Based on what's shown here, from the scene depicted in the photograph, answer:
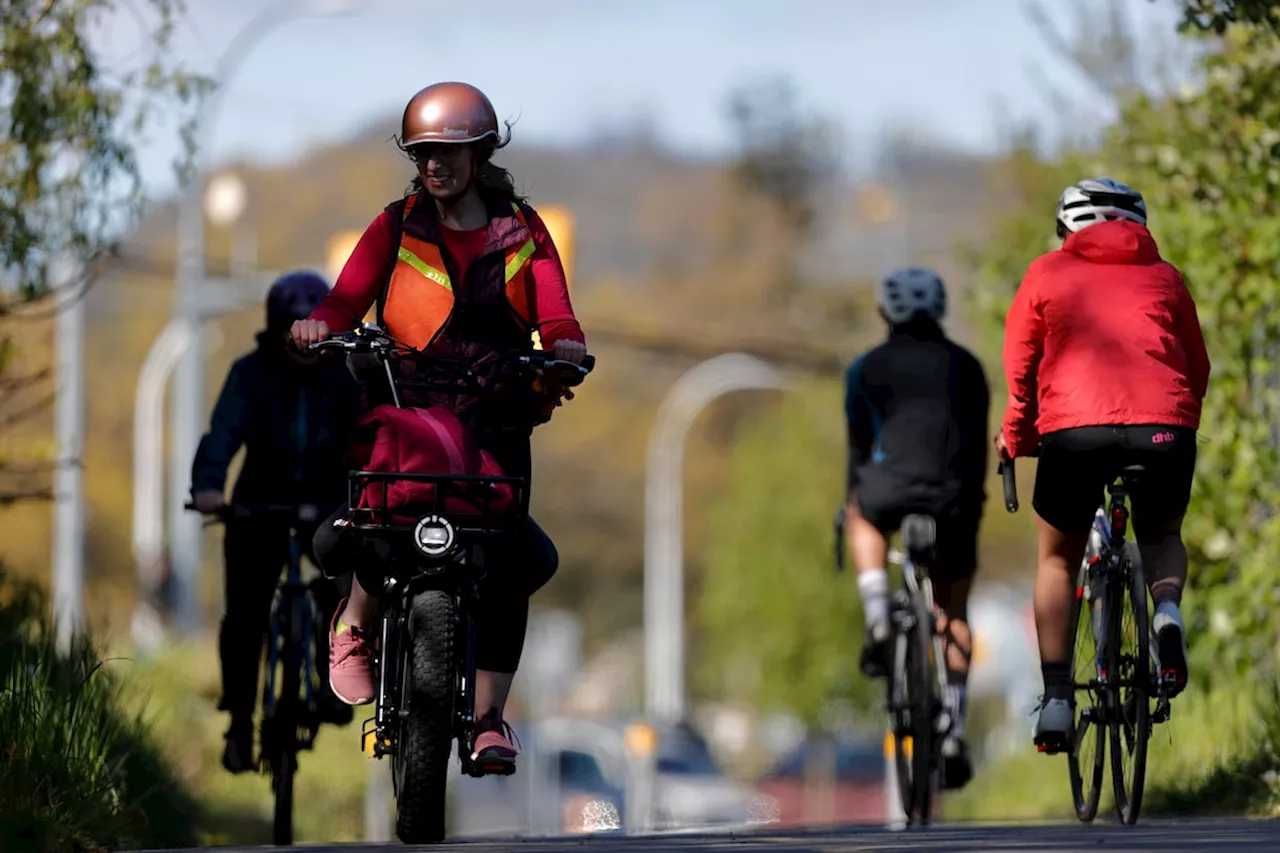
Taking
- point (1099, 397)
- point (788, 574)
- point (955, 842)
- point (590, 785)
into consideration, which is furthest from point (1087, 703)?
point (788, 574)

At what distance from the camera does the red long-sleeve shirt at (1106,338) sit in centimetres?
821

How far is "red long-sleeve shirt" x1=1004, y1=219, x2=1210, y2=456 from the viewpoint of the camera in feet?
26.9

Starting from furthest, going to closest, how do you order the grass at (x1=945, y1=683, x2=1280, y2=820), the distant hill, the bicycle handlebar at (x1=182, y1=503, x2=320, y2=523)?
the distant hill → the bicycle handlebar at (x1=182, y1=503, x2=320, y2=523) → the grass at (x1=945, y1=683, x2=1280, y2=820)

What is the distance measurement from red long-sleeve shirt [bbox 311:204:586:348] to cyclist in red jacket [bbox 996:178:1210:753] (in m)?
1.71

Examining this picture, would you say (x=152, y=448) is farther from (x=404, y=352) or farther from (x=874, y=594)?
(x=404, y=352)

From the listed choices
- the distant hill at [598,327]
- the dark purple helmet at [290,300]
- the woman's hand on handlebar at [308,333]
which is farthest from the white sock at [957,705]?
the distant hill at [598,327]

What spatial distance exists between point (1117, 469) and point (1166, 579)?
422 mm

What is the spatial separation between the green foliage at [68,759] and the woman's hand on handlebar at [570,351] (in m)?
1.81

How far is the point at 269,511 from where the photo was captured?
9844mm

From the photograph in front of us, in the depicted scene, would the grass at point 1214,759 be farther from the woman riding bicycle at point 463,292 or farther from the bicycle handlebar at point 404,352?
the bicycle handlebar at point 404,352

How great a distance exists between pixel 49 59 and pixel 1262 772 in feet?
19.3

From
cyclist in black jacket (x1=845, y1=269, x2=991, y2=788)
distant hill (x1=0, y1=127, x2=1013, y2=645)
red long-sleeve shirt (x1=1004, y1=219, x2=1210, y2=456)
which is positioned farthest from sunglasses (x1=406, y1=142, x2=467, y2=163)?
distant hill (x1=0, y1=127, x2=1013, y2=645)

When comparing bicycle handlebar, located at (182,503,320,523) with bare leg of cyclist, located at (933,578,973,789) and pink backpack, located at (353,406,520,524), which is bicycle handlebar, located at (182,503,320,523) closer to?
bare leg of cyclist, located at (933,578,973,789)

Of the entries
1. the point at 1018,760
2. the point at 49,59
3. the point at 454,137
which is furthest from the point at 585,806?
the point at 454,137
